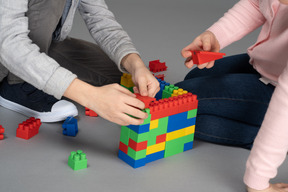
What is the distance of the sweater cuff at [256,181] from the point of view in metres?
1.14

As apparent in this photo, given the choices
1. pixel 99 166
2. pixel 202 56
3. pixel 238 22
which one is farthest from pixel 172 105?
pixel 238 22

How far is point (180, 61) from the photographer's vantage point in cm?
224

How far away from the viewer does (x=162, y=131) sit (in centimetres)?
134

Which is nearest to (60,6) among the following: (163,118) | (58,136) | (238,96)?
(58,136)

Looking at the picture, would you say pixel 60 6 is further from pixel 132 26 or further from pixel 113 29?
pixel 132 26

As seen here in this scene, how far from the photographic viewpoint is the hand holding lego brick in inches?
46.1

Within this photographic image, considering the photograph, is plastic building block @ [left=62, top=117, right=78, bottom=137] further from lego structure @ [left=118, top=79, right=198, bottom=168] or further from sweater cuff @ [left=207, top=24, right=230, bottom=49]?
sweater cuff @ [left=207, top=24, right=230, bottom=49]

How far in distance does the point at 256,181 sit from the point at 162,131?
12.5 inches

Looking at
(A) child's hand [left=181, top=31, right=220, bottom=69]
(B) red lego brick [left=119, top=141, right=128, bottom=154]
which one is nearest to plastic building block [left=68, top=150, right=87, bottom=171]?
(B) red lego brick [left=119, top=141, right=128, bottom=154]

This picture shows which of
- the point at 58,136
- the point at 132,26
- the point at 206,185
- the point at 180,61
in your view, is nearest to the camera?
the point at 206,185

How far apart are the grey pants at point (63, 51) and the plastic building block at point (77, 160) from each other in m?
0.43

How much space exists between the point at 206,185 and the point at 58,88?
49 centimetres

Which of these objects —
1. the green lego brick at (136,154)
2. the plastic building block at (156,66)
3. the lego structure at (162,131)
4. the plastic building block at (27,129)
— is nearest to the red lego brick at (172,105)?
the lego structure at (162,131)

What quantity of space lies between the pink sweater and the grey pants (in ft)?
1.72
